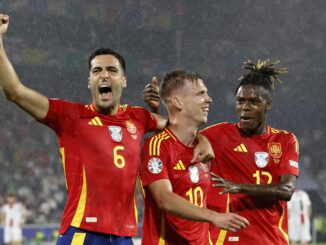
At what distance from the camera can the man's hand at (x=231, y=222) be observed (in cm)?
379

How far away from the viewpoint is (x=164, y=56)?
83.9 ft

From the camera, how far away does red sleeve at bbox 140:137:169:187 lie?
4.36 metres

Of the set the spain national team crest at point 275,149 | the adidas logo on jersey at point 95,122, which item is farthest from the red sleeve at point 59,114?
the spain national team crest at point 275,149

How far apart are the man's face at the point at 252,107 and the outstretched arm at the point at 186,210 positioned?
1174mm

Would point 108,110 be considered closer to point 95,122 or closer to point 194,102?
point 95,122

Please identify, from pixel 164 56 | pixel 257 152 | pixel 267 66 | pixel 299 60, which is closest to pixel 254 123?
pixel 257 152

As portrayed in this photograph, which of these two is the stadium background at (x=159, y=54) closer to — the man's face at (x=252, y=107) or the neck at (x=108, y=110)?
the man's face at (x=252, y=107)

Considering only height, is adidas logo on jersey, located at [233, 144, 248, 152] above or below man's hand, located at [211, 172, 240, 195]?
above

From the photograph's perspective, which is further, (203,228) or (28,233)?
(28,233)

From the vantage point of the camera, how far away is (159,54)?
25500 millimetres

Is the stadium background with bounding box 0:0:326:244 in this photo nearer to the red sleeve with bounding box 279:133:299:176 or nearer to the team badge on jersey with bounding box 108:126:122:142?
the red sleeve with bounding box 279:133:299:176

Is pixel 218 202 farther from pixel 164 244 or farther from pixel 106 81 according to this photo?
pixel 106 81

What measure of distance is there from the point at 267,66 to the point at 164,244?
6.09ft

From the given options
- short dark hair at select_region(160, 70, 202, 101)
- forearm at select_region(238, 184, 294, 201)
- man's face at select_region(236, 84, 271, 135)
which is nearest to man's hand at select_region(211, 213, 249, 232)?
forearm at select_region(238, 184, 294, 201)
